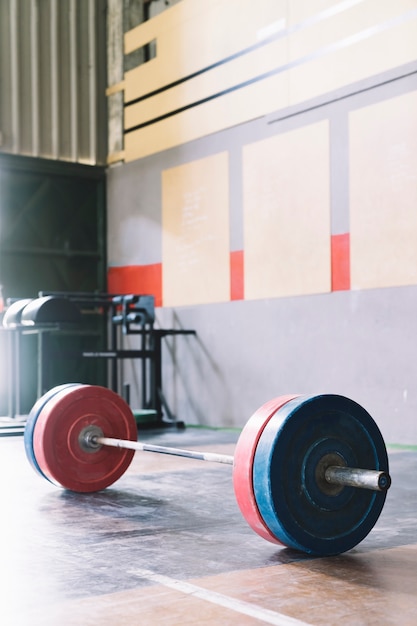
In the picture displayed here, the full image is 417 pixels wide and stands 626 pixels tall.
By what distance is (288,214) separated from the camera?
21.0ft

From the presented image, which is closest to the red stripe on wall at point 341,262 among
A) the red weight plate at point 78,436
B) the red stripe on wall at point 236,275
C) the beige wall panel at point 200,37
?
the red stripe on wall at point 236,275

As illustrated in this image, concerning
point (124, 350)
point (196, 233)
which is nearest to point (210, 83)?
point (196, 233)

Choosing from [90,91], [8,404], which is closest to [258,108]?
[90,91]

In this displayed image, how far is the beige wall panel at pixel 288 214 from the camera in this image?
612 centimetres

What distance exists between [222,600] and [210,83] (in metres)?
5.86

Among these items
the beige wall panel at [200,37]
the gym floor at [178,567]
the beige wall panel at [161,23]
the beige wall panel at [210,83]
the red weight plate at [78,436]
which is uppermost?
the beige wall panel at [161,23]

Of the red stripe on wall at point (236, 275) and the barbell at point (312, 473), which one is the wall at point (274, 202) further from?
the barbell at point (312, 473)

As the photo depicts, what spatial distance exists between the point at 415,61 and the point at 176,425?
140 inches

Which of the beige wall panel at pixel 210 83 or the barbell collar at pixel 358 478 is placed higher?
the beige wall panel at pixel 210 83

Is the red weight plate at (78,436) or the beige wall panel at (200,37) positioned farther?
the beige wall panel at (200,37)

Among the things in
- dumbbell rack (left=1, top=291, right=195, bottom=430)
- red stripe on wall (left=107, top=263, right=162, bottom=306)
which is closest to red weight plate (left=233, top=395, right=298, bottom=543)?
dumbbell rack (left=1, top=291, right=195, bottom=430)

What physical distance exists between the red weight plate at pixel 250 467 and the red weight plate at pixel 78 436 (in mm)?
1344

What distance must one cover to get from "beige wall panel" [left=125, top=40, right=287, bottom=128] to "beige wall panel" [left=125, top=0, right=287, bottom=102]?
0.11m

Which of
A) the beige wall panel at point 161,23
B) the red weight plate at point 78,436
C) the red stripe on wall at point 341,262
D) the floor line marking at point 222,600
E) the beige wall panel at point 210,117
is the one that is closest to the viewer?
the floor line marking at point 222,600
